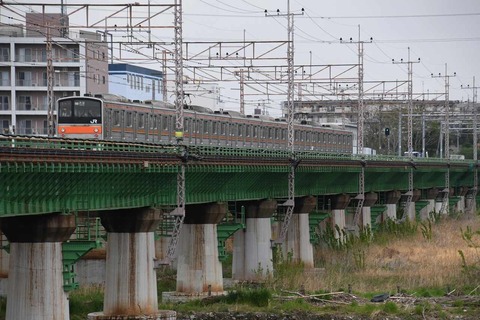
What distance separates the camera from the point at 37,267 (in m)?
41.9

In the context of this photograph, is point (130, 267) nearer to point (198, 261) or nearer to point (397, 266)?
point (198, 261)

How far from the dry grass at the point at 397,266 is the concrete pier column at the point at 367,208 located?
2502 mm

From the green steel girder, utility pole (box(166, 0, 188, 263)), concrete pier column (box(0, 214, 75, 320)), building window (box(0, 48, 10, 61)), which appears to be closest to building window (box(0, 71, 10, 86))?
building window (box(0, 48, 10, 61))

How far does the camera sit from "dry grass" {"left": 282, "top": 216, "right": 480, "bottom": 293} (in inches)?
2630

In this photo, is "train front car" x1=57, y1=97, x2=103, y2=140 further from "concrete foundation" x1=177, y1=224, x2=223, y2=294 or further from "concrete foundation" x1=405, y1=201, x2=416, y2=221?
"concrete foundation" x1=405, y1=201, x2=416, y2=221

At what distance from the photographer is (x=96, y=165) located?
4444cm

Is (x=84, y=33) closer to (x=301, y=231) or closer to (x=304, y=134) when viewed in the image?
(x=304, y=134)

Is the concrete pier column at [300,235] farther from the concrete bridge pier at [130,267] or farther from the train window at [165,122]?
the concrete bridge pier at [130,267]

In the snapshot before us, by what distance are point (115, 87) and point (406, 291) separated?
262 feet

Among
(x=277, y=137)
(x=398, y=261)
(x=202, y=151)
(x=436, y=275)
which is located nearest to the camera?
Answer: (x=202, y=151)

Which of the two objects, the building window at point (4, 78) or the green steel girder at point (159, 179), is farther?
the building window at point (4, 78)

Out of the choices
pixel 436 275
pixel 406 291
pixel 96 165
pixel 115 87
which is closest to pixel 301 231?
pixel 436 275

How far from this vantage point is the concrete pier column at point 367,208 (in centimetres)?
9519

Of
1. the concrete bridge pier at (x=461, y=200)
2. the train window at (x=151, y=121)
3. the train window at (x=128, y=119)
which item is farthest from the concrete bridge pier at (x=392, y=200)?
the train window at (x=128, y=119)
